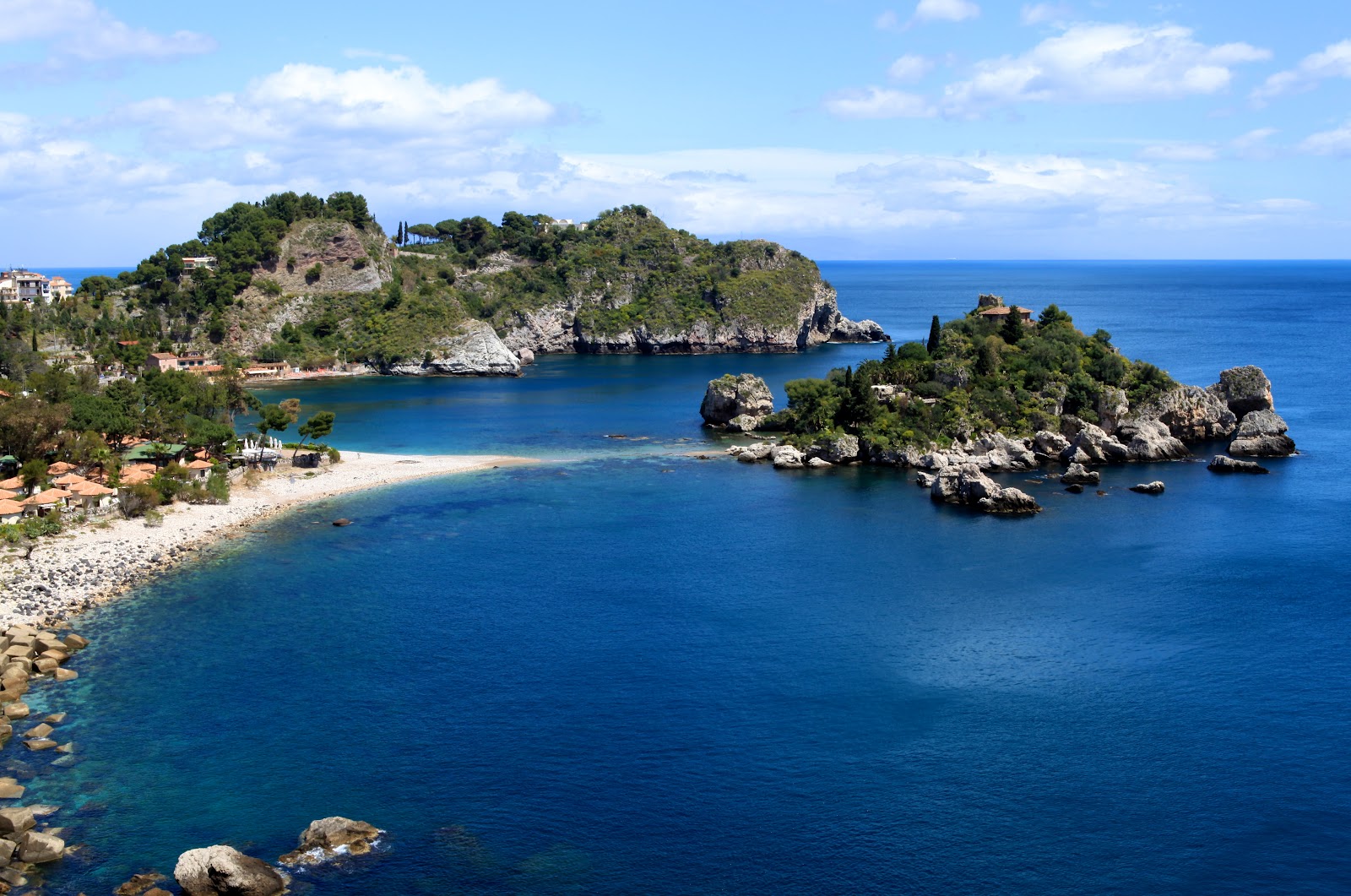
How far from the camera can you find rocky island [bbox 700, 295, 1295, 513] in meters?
81.9

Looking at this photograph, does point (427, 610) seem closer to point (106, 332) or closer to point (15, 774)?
point (15, 774)

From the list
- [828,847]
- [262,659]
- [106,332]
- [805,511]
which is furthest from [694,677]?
[106,332]

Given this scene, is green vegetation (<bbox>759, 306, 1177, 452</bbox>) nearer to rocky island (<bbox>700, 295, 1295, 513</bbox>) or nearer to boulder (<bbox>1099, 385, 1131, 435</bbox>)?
rocky island (<bbox>700, 295, 1295, 513</bbox>)

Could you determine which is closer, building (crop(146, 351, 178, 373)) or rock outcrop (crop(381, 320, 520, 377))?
building (crop(146, 351, 178, 373))

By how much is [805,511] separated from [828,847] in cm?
3890

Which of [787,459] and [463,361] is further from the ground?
[463,361]

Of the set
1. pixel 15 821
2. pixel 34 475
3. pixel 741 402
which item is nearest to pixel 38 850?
pixel 15 821

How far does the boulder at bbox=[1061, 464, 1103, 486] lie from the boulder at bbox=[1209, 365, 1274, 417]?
23.5 metres

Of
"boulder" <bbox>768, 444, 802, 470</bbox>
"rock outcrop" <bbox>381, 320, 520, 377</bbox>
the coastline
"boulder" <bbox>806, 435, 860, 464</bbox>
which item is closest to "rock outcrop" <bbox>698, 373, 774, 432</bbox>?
"boulder" <bbox>768, 444, 802, 470</bbox>

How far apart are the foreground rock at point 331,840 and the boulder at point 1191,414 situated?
242ft

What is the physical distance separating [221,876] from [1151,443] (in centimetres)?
7381

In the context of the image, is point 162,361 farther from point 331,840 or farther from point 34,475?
point 331,840

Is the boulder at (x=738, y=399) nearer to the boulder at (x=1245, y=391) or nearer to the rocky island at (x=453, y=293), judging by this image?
the boulder at (x=1245, y=391)

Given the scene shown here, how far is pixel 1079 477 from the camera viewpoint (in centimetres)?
7494
